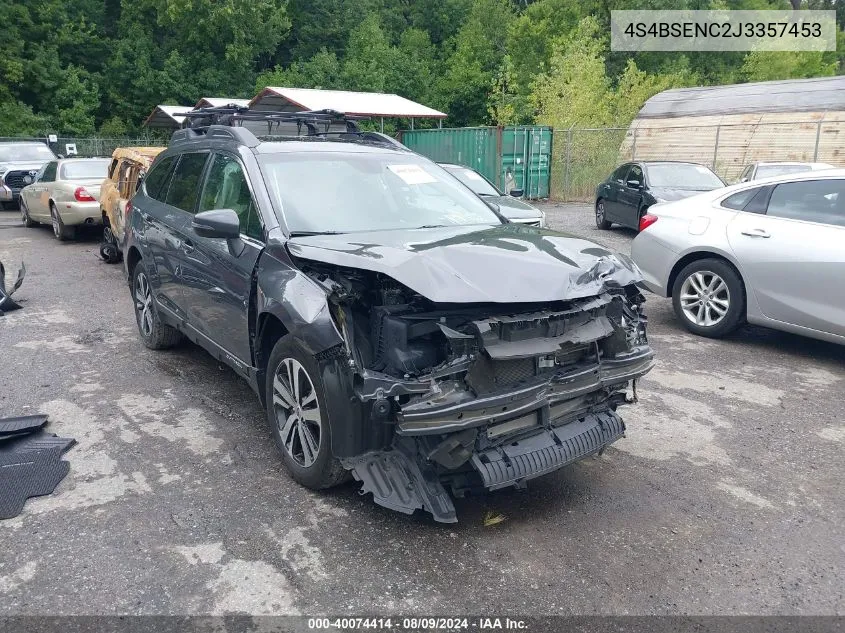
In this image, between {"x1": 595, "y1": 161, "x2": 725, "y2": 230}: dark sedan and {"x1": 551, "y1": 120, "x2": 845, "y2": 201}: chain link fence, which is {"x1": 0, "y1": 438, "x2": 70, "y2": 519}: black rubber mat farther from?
{"x1": 551, "y1": 120, "x2": 845, "y2": 201}: chain link fence

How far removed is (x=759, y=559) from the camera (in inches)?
126

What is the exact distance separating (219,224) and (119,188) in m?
7.29

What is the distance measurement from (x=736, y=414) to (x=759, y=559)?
74.8 inches

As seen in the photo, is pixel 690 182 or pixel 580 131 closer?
pixel 690 182

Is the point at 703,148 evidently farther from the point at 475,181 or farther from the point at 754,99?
the point at 475,181

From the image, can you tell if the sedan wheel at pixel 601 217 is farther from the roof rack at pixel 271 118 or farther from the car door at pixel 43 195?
the car door at pixel 43 195

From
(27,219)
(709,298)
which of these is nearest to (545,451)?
A: (709,298)

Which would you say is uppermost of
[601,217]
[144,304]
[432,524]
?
[144,304]

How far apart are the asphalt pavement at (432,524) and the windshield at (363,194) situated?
151cm

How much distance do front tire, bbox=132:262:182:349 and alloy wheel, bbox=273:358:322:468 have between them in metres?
2.58

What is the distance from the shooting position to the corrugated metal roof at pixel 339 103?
21.9 metres

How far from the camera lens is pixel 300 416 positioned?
12.2 feet

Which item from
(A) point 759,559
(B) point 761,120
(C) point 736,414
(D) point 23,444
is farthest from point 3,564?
(B) point 761,120

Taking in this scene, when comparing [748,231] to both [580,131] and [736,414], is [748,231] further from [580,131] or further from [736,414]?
[580,131]
